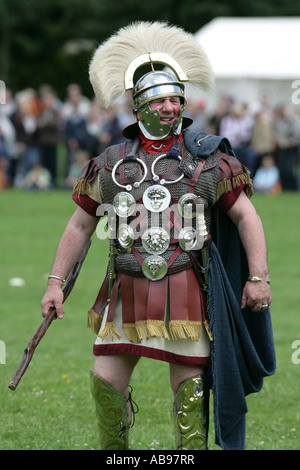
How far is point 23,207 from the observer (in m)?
18.7

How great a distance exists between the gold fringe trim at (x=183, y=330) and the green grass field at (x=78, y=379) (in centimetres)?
126

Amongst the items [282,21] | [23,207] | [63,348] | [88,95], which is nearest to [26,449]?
[63,348]

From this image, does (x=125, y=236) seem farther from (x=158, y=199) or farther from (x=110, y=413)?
(x=110, y=413)

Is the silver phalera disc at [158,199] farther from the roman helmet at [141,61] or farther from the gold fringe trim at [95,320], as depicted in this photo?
the gold fringe trim at [95,320]

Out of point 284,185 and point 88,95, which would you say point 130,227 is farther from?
point 88,95

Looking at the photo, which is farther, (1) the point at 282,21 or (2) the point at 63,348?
(1) the point at 282,21

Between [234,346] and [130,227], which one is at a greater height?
[130,227]

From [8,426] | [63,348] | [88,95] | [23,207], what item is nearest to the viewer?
[8,426]

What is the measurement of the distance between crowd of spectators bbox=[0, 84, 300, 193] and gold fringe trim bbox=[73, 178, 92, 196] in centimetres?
1648

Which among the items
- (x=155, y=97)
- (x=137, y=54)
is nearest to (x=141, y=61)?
(x=137, y=54)

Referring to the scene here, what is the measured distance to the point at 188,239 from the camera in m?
4.73

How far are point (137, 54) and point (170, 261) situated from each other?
3.68 ft

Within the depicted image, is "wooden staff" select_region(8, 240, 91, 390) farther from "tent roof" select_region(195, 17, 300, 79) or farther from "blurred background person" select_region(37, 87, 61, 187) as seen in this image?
"tent roof" select_region(195, 17, 300, 79)
